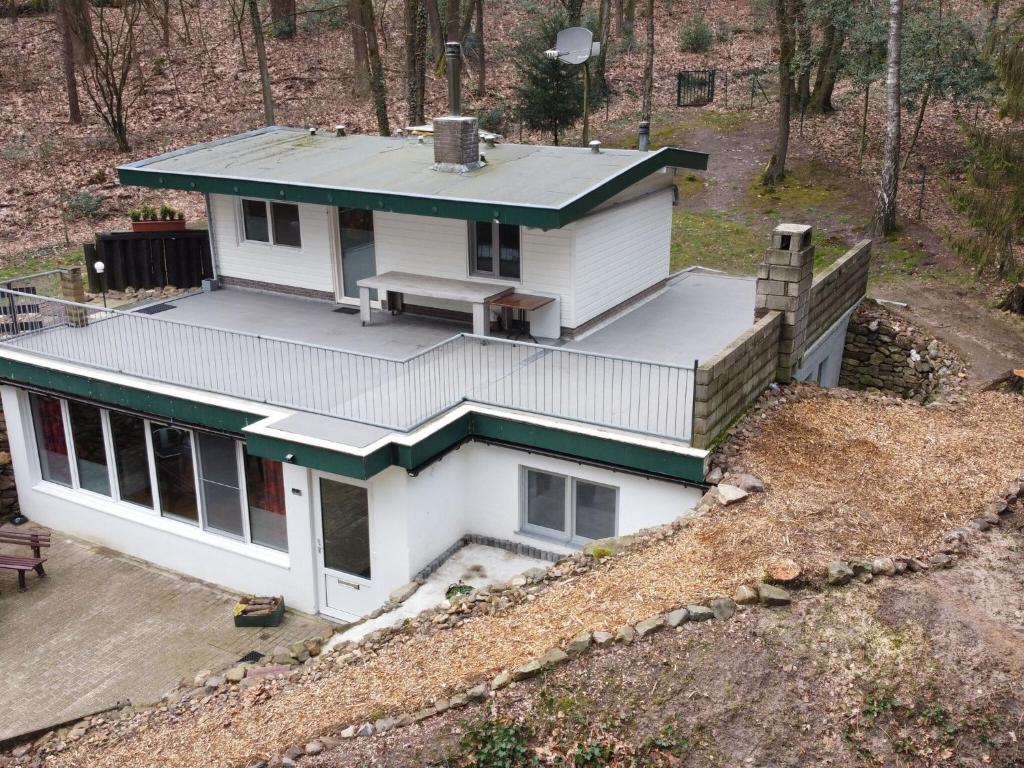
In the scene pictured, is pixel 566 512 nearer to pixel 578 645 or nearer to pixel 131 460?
pixel 578 645

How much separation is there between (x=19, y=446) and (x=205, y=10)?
33766mm

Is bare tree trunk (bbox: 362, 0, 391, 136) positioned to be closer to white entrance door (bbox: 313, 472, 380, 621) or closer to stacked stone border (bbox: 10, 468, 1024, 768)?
white entrance door (bbox: 313, 472, 380, 621)

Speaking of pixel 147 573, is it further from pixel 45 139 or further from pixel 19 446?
pixel 45 139

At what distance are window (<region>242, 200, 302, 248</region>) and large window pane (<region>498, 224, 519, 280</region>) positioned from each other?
4252 mm

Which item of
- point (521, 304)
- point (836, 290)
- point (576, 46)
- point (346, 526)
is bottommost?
point (346, 526)

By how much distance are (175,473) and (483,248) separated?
6.11m

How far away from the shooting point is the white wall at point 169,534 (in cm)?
1296

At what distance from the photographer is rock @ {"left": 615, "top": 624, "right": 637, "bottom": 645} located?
345 inches

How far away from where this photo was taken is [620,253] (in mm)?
A: 16188

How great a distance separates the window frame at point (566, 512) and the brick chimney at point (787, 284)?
379cm

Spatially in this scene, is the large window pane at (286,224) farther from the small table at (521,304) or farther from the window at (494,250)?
the small table at (521,304)

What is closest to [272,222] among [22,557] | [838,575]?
[22,557]

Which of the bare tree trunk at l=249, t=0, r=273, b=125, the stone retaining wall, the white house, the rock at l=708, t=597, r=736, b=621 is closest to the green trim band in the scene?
the white house

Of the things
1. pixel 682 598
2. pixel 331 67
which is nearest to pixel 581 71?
pixel 331 67
